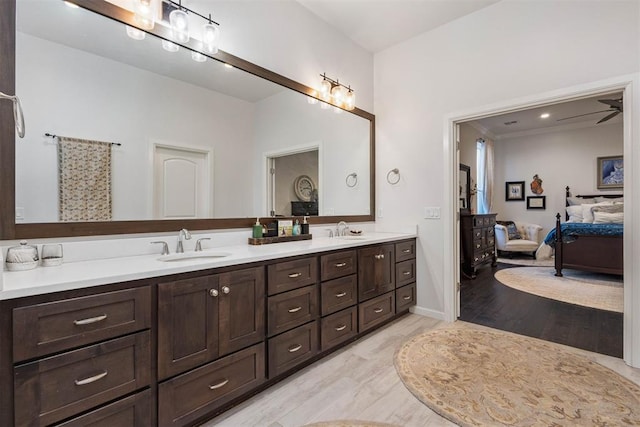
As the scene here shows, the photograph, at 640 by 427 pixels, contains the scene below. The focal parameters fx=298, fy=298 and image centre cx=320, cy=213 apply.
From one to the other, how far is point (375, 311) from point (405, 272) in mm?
610

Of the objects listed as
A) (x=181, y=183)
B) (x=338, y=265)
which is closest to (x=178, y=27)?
(x=181, y=183)

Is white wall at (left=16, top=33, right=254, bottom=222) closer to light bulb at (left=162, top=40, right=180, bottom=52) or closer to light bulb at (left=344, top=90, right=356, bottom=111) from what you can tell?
light bulb at (left=162, top=40, right=180, bottom=52)

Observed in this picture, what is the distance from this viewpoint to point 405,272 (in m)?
3.08

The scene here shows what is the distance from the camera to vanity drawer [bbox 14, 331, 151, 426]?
104cm

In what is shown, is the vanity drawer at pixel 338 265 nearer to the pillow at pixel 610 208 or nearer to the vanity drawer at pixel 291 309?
the vanity drawer at pixel 291 309

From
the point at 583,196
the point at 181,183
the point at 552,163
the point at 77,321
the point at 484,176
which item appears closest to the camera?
the point at 77,321

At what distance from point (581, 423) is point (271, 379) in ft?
5.53

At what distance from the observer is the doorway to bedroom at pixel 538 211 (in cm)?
310

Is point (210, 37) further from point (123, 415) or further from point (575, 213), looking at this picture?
point (575, 213)

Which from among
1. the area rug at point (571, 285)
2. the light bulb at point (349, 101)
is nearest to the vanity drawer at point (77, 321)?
the light bulb at point (349, 101)

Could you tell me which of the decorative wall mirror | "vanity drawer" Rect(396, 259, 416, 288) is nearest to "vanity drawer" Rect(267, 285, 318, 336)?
"vanity drawer" Rect(396, 259, 416, 288)

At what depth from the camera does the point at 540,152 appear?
22.9 ft

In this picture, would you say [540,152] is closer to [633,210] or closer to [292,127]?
[633,210]

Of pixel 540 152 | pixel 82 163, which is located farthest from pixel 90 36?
pixel 540 152
